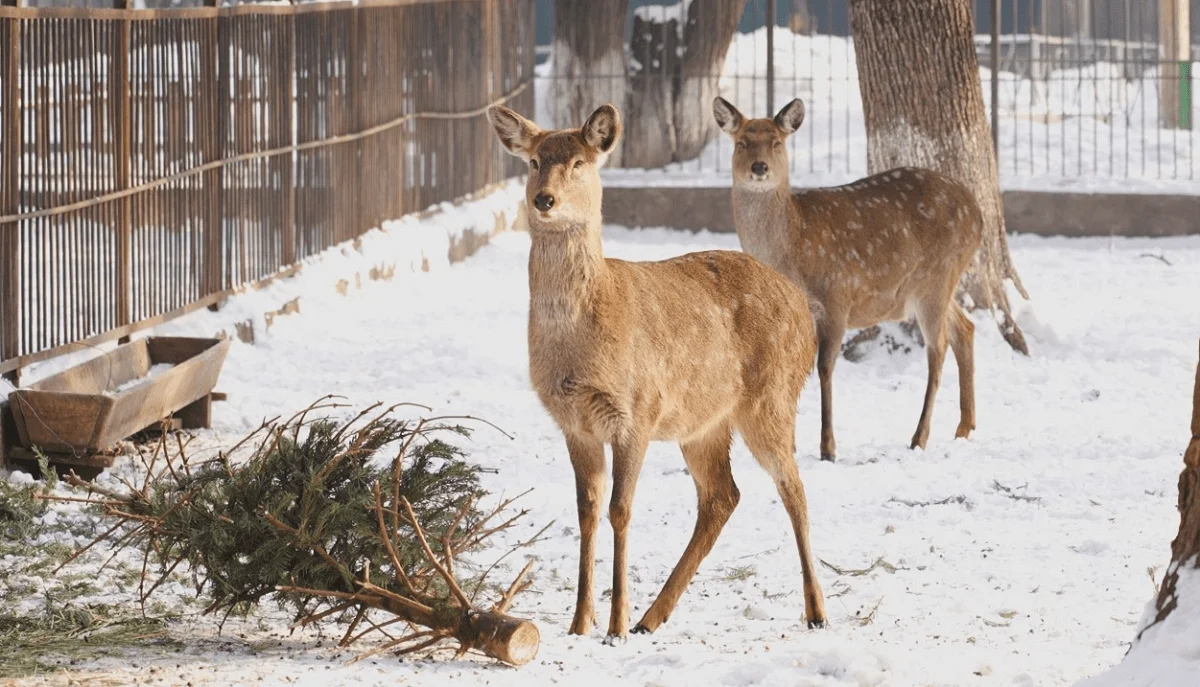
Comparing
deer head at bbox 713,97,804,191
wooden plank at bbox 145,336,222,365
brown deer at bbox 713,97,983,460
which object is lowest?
wooden plank at bbox 145,336,222,365

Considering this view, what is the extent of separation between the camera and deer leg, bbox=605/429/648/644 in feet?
19.9

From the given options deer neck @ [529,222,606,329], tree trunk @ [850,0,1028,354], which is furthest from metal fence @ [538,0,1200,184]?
deer neck @ [529,222,606,329]

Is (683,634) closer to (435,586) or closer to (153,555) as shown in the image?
(435,586)

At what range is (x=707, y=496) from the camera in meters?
6.65

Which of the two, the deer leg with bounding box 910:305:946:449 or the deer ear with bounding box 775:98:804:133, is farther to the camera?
the deer ear with bounding box 775:98:804:133

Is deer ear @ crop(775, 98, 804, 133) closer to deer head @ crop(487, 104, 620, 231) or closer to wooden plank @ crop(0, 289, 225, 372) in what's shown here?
wooden plank @ crop(0, 289, 225, 372)

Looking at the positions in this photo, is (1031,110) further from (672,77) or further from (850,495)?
(850,495)

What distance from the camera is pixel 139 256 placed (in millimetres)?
10172

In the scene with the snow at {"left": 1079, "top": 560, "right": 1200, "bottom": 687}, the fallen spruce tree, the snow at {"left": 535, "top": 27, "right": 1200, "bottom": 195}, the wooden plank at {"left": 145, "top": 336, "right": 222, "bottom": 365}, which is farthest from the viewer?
the snow at {"left": 535, "top": 27, "right": 1200, "bottom": 195}

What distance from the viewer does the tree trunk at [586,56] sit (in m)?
19.7

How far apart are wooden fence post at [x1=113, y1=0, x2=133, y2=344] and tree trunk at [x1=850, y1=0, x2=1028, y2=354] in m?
4.82

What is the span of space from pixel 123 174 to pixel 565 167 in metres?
4.59

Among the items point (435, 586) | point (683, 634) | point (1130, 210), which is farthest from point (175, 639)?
point (1130, 210)

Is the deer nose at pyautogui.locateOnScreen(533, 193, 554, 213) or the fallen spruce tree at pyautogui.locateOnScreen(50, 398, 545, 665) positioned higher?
the deer nose at pyautogui.locateOnScreen(533, 193, 554, 213)
